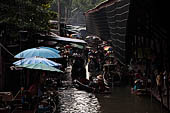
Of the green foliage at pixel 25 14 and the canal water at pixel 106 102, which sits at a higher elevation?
the green foliage at pixel 25 14

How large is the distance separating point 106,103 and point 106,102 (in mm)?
235

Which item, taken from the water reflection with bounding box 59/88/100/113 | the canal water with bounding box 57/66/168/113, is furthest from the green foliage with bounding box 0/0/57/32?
the canal water with bounding box 57/66/168/113

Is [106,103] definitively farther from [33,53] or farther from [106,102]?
[33,53]

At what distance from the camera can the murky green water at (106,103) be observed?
16266 millimetres

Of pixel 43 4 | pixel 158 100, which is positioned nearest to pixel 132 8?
pixel 158 100

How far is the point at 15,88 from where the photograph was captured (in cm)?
1875

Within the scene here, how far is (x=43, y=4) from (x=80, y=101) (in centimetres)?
598

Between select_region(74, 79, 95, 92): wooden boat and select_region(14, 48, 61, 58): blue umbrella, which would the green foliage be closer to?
select_region(14, 48, 61, 58): blue umbrella

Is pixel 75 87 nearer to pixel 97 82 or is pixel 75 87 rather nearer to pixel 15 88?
pixel 97 82

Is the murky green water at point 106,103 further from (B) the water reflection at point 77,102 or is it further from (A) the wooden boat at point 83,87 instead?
(A) the wooden boat at point 83,87

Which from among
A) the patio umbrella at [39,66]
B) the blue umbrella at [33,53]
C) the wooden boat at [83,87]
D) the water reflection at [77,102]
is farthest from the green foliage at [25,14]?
the patio umbrella at [39,66]

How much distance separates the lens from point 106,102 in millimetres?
18109

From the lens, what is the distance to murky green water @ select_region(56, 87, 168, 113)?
16.3m

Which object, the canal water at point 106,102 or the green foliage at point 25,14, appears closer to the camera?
the canal water at point 106,102
